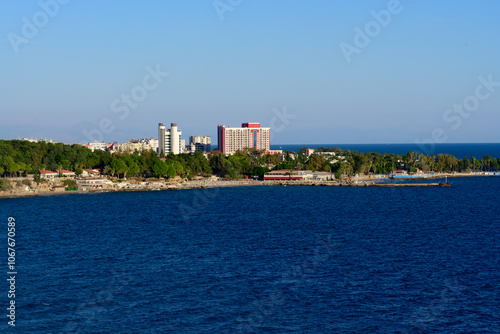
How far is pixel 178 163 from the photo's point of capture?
107 m

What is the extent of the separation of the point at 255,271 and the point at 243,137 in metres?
149

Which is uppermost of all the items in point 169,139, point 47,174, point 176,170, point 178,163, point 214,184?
point 169,139

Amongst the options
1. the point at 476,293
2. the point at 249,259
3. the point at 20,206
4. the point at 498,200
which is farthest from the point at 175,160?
the point at 476,293

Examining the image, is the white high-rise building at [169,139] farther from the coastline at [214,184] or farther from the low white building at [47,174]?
the low white building at [47,174]

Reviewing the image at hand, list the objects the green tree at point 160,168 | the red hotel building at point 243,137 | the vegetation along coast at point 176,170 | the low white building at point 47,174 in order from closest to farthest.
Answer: the vegetation along coast at point 176,170, the low white building at point 47,174, the green tree at point 160,168, the red hotel building at point 243,137

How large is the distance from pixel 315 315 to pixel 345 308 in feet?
5.67

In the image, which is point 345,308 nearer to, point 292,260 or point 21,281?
point 292,260

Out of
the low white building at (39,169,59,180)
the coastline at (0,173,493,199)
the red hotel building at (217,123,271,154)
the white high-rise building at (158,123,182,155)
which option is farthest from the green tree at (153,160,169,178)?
the red hotel building at (217,123,271,154)

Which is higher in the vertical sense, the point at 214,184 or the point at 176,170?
the point at 176,170

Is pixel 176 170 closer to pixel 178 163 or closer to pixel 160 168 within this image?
pixel 178 163

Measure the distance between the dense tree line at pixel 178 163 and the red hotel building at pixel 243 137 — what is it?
42.1 metres

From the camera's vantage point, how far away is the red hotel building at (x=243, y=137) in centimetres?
17880

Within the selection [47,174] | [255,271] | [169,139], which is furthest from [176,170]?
[255,271]

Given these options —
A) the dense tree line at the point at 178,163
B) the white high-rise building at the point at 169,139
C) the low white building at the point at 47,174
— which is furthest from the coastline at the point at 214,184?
the white high-rise building at the point at 169,139
